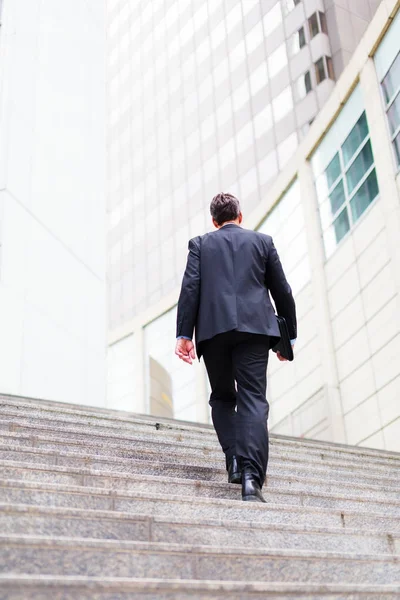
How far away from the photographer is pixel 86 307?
42.9 ft

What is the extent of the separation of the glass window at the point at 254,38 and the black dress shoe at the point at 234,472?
113 ft

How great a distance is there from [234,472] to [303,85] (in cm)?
3005

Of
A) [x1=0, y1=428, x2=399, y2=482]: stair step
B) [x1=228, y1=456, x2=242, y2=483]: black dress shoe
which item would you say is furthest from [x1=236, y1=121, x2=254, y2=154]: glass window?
[x1=228, y1=456, x2=242, y2=483]: black dress shoe

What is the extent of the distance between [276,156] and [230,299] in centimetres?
2806

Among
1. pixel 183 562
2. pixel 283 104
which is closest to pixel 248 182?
pixel 283 104

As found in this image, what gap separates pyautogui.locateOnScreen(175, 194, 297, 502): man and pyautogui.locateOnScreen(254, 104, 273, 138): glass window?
29407 millimetres

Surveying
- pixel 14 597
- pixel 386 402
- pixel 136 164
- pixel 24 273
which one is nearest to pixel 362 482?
pixel 14 597

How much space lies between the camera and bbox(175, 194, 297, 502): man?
461cm

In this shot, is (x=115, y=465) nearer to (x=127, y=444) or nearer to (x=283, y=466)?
(x=127, y=444)

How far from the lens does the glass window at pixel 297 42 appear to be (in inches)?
1345

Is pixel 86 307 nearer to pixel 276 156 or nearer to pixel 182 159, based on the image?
pixel 276 156

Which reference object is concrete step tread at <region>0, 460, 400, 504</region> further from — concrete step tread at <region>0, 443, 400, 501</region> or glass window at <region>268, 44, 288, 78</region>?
glass window at <region>268, 44, 288, 78</region>

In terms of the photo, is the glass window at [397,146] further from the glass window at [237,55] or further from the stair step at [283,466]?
the glass window at [237,55]

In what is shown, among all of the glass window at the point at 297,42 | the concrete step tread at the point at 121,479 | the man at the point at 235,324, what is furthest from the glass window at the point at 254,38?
the concrete step tread at the point at 121,479
